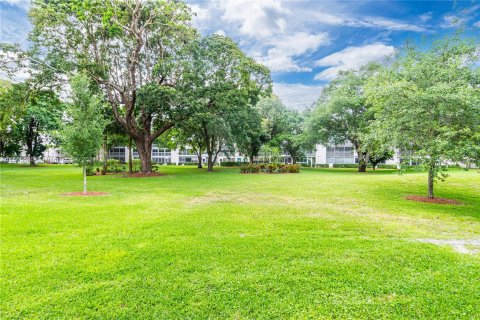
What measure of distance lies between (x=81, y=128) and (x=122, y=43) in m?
12.0

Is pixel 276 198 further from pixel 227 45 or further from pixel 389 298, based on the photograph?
pixel 227 45

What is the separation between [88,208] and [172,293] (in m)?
6.17

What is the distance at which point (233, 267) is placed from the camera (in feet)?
12.6

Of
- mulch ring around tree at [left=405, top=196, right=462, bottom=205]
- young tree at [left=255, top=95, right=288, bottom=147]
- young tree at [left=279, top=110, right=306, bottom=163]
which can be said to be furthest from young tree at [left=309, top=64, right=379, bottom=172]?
mulch ring around tree at [left=405, top=196, right=462, bottom=205]

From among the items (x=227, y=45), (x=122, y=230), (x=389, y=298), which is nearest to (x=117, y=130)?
(x=227, y=45)

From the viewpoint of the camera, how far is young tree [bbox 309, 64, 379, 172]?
2886 cm

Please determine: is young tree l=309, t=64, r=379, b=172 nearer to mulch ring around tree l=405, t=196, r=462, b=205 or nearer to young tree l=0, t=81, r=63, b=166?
mulch ring around tree l=405, t=196, r=462, b=205

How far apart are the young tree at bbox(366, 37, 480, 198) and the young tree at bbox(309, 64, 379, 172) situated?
17876 mm

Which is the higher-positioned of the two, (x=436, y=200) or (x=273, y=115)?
(x=273, y=115)

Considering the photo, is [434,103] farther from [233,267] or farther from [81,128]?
[81,128]

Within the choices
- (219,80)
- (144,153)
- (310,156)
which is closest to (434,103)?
(219,80)

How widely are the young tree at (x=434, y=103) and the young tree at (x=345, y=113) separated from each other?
17.9 m

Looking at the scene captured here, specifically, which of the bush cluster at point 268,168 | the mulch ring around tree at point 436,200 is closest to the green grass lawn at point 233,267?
the mulch ring around tree at point 436,200

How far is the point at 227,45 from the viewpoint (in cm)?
2019
